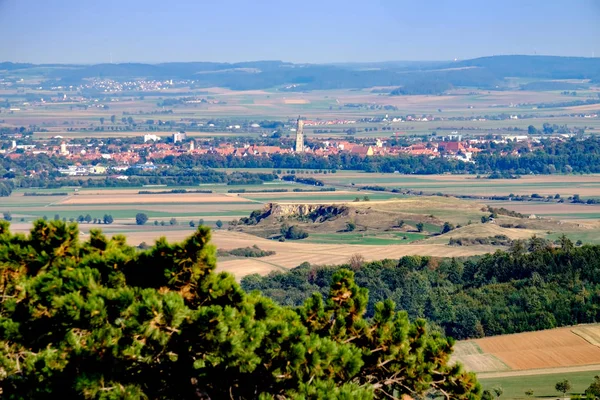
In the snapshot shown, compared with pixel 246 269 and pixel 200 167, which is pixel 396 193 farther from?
pixel 246 269

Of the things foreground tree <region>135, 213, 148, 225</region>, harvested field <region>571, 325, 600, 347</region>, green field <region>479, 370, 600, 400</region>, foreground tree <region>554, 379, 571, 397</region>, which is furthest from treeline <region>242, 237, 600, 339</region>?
foreground tree <region>135, 213, 148, 225</region>

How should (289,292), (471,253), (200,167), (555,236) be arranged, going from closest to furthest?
(289,292)
(471,253)
(555,236)
(200,167)

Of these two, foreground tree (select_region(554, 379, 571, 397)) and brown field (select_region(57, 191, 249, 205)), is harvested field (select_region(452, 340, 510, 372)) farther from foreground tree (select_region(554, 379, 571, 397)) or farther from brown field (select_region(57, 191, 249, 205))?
brown field (select_region(57, 191, 249, 205))

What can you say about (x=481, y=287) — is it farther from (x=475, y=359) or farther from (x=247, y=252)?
(x=247, y=252)

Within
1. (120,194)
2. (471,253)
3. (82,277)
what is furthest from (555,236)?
(82,277)

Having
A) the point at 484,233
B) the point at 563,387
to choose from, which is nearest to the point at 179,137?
the point at 484,233

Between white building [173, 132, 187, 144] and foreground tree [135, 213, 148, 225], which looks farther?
white building [173, 132, 187, 144]
